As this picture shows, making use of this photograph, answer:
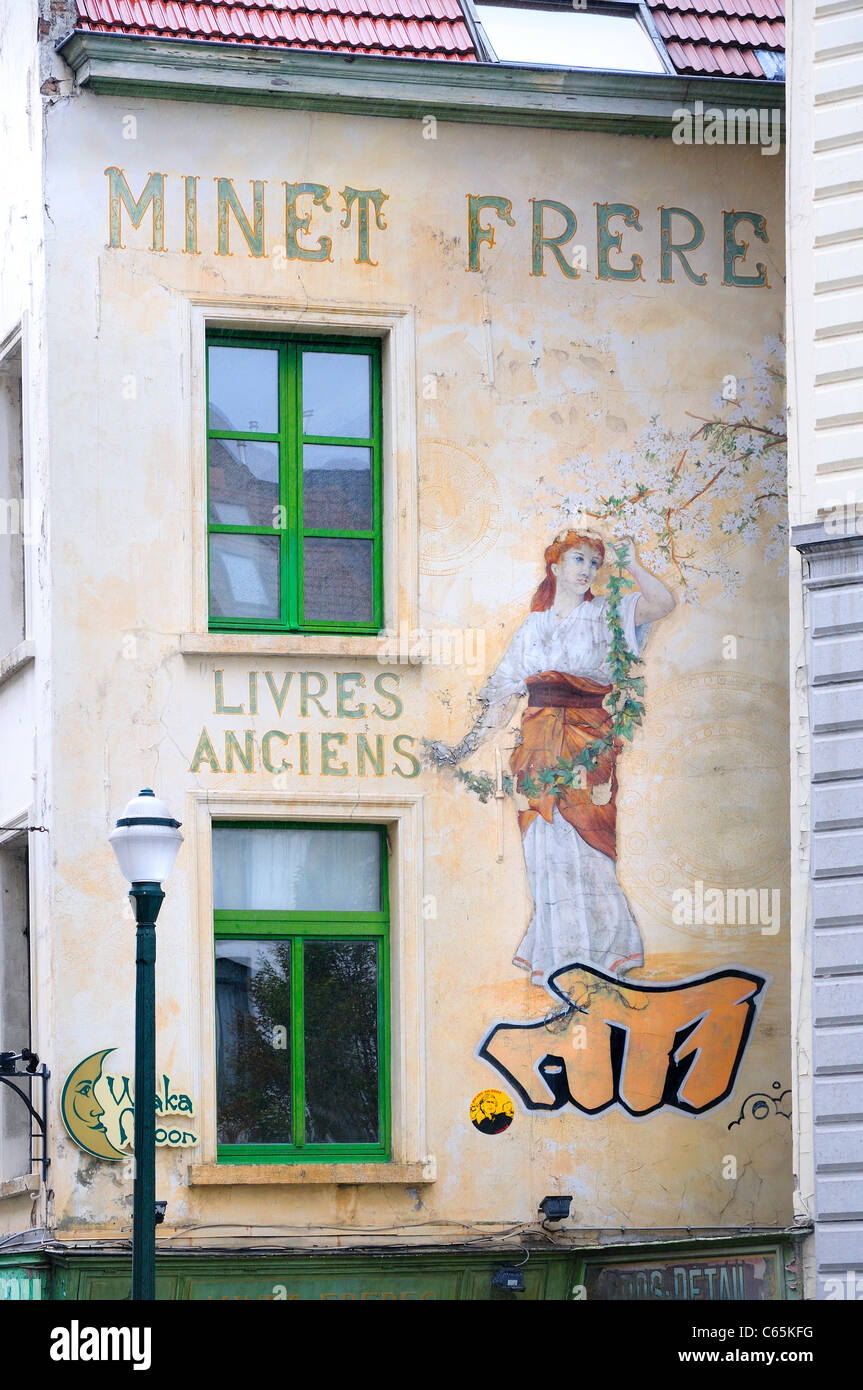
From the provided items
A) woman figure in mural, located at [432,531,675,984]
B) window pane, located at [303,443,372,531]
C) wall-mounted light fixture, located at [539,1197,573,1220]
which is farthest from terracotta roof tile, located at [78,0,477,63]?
wall-mounted light fixture, located at [539,1197,573,1220]

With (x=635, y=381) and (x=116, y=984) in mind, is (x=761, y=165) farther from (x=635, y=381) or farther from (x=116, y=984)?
(x=116, y=984)

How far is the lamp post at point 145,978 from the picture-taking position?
14.6 meters

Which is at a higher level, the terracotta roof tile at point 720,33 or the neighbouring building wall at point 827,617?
the terracotta roof tile at point 720,33

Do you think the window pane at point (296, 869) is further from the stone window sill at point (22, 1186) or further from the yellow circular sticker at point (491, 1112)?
the stone window sill at point (22, 1186)

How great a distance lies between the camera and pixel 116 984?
59.9 feet

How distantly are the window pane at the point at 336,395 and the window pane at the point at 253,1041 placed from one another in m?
3.98


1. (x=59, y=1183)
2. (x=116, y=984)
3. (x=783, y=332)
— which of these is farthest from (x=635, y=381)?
(x=59, y=1183)

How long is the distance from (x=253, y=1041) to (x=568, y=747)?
324cm

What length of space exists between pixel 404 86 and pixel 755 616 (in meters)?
4.89

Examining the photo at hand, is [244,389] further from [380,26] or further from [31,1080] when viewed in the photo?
[31,1080]

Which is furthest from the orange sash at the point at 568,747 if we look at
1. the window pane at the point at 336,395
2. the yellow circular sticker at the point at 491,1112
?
the window pane at the point at 336,395

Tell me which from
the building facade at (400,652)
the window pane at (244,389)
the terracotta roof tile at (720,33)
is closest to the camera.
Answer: the building facade at (400,652)
